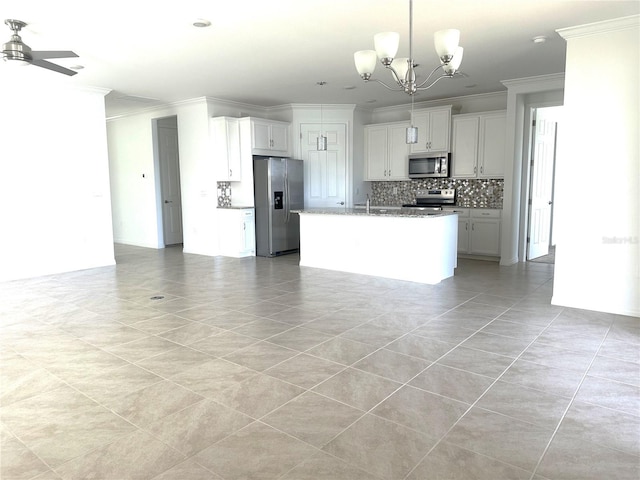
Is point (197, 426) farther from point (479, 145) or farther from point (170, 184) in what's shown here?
point (170, 184)

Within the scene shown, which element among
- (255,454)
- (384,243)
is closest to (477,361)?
(255,454)

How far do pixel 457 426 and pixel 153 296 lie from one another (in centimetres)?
388

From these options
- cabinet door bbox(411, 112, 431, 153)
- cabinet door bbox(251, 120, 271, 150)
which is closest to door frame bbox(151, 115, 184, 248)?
cabinet door bbox(251, 120, 271, 150)

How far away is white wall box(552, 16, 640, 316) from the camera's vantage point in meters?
4.09

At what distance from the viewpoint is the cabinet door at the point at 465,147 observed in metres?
7.50

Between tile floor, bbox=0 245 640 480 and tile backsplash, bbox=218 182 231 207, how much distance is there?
3371mm

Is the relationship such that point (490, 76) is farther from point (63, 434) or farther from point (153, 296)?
point (63, 434)

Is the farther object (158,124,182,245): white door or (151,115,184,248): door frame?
(158,124,182,245): white door

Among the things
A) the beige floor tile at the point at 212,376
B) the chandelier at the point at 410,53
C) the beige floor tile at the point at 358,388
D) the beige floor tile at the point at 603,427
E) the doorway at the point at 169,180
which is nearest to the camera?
the beige floor tile at the point at 603,427

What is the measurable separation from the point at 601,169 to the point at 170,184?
779cm

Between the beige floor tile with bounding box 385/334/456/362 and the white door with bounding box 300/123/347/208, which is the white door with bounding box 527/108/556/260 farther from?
the beige floor tile with bounding box 385/334/456/362

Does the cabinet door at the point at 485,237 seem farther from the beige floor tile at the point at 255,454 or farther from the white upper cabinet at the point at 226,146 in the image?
the beige floor tile at the point at 255,454

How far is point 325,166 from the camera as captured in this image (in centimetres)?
862

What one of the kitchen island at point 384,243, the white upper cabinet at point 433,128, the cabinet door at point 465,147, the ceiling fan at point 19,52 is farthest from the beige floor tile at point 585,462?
the white upper cabinet at point 433,128
